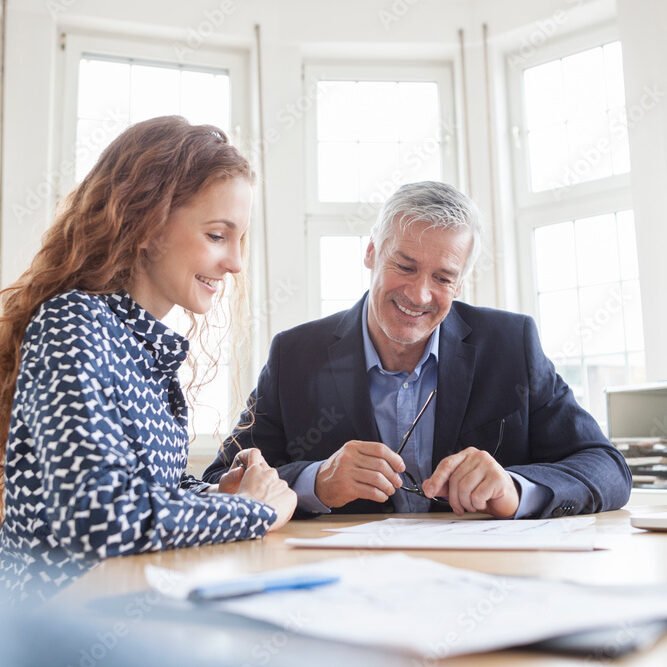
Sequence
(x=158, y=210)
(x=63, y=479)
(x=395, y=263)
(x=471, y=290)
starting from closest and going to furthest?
(x=63, y=479) → (x=158, y=210) → (x=395, y=263) → (x=471, y=290)

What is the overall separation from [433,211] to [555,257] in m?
2.13

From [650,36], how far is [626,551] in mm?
2984

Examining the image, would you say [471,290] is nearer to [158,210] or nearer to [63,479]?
[158,210]

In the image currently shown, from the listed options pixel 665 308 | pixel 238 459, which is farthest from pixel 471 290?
pixel 238 459

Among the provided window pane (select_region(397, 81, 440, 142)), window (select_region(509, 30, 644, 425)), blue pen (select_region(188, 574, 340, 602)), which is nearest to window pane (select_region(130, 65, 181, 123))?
window pane (select_region(397, 81, 440, 142))

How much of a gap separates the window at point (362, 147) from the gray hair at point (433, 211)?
6.39 feet

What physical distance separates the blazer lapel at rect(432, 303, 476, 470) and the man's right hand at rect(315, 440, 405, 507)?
35 centimetres

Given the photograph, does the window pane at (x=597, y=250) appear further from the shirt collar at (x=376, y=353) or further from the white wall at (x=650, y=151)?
the shirt collar at (x=376, y=353)

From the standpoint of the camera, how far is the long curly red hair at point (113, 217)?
119 cm

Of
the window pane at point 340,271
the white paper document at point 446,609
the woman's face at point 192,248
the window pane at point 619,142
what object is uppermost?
the window pane at point 619,142

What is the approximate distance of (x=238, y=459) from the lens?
133 cm

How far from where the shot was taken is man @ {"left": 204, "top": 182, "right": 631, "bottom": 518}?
1.64 metres

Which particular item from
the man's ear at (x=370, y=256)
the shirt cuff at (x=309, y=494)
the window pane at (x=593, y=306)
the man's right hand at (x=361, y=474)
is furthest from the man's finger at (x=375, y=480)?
the window pane at (x=593, y=306)

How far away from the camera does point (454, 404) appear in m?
1.67
